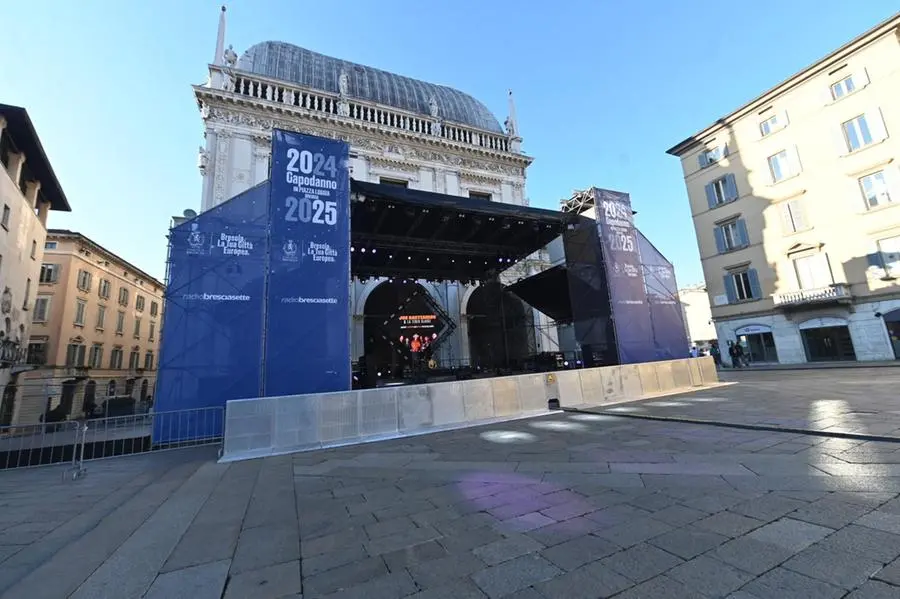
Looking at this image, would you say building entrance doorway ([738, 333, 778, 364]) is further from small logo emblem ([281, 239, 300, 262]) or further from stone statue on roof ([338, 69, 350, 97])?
stone statue on roof ([338, 69, 350, 97])

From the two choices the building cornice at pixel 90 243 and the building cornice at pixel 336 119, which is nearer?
the building cornice at pixel 336 119

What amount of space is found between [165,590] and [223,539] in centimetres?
81

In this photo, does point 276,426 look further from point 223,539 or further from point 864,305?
point 864,305

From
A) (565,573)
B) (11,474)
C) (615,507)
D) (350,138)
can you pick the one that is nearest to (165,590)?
(565,573)

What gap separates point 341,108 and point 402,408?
19.4 metres

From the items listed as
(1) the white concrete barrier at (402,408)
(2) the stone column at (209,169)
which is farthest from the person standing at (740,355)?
(2) the stone column at (209,169)

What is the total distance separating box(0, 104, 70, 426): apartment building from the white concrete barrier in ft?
52.7

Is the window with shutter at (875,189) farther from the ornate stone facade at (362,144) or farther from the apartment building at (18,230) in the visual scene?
the apartment building at (18,230)

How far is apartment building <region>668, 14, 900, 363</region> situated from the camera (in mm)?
19016

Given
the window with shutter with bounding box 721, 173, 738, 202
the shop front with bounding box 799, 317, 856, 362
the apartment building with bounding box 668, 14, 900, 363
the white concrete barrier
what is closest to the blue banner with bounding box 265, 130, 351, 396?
the white concrete barrier

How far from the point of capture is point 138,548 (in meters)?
3.30

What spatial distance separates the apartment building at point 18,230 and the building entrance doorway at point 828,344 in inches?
1535

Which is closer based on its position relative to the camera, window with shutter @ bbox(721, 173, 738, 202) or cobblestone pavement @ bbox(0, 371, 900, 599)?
cobblestone pavement @ bbox(0, 371, 900, 599)

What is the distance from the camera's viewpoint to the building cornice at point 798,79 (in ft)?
61.4
